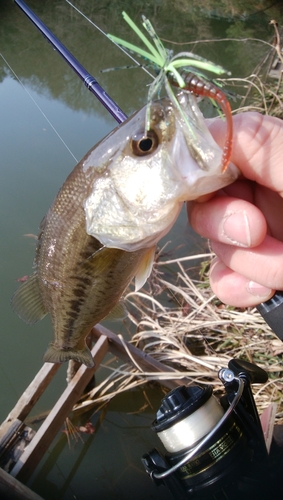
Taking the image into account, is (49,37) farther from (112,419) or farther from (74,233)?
(112,419)

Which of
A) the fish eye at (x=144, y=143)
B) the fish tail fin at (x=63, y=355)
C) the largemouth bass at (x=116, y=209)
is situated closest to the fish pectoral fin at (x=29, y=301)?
the largemouth bass at (x=116, y=209)

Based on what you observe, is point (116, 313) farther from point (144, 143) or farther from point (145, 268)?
point (144, 143)

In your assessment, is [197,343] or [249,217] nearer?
[249,217]

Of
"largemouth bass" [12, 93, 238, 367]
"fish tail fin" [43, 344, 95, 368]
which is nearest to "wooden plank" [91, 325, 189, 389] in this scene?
"fish tail fin" [43, 344, 95, 368]

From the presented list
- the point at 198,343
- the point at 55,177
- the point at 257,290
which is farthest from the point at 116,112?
the point at 55,177

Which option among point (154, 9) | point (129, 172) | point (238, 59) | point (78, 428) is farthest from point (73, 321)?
point (154, 9)
